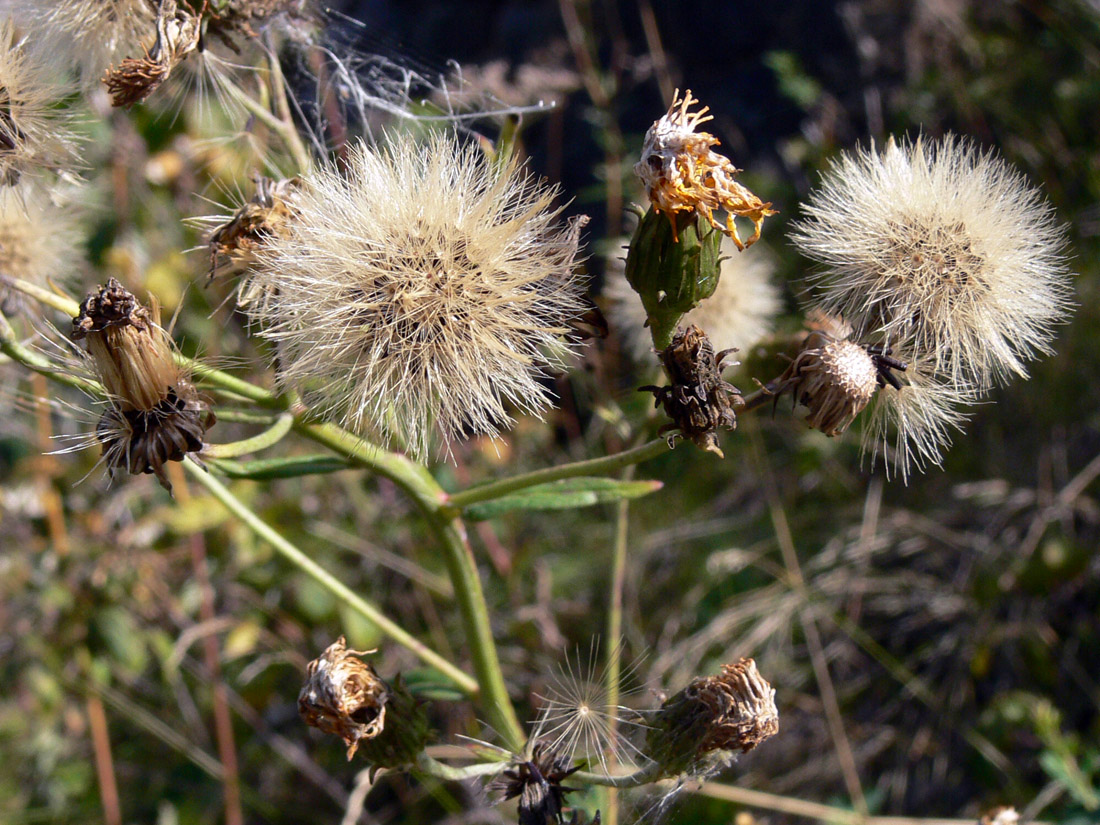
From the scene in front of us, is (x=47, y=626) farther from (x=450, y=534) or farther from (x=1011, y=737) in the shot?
(x=1011, y=737)

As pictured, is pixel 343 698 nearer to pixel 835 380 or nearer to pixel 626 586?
pixel 835 380

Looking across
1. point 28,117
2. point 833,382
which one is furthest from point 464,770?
point 28,117

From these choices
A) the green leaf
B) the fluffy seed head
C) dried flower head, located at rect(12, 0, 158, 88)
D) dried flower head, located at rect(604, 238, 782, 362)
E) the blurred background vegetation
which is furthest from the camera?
the blurred background vegetation

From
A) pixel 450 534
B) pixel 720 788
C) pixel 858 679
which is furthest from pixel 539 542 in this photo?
pixel 450 534

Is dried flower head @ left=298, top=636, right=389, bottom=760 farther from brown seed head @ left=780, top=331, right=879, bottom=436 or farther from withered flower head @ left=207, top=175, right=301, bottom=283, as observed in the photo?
brown seed head @ left=780, top=331, right=879, bottom=436

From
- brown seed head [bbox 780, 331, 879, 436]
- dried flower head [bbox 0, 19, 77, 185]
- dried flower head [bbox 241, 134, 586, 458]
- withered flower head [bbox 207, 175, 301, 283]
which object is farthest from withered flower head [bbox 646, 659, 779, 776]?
dried flower head [bbox 0, 19, 77, 185]
